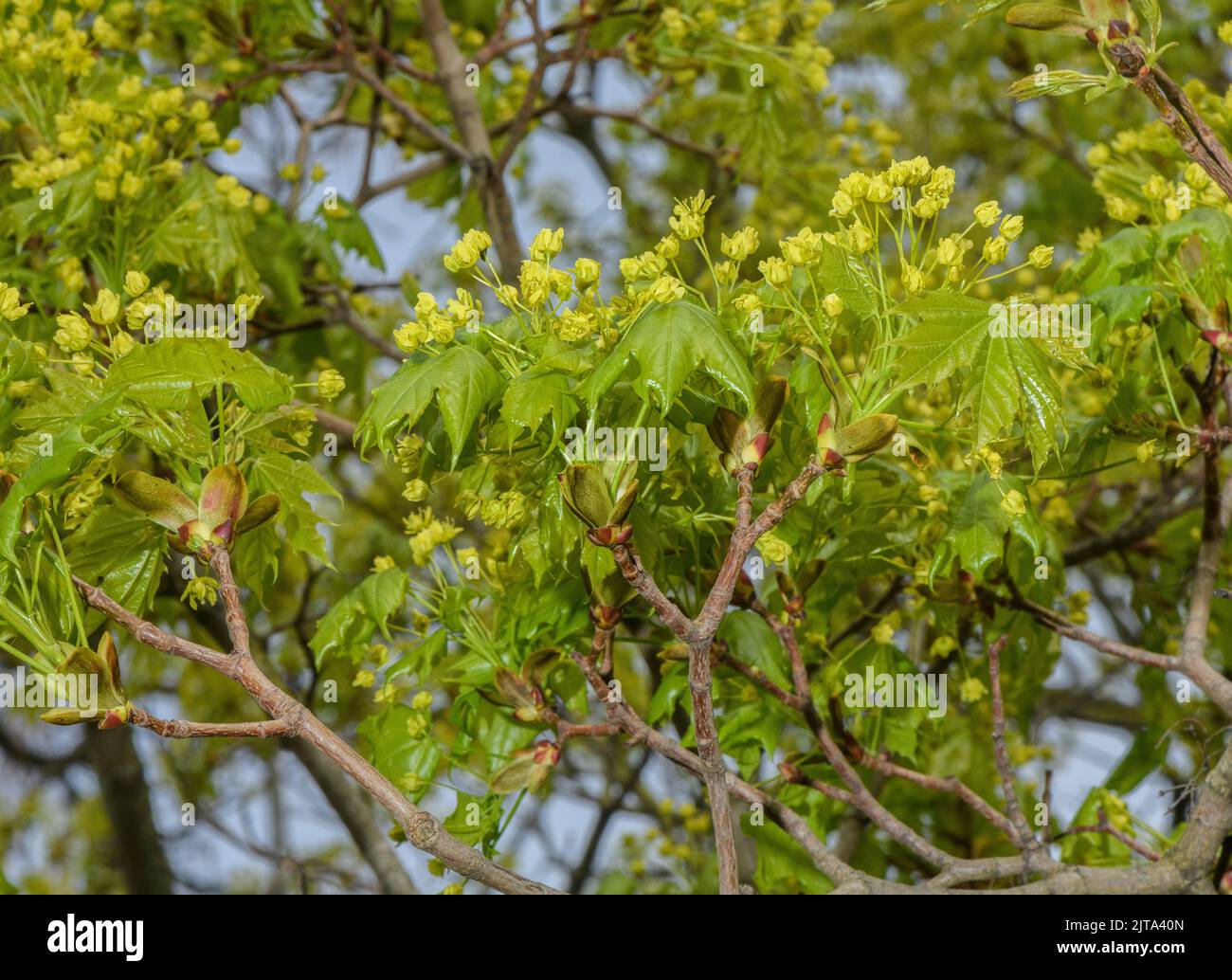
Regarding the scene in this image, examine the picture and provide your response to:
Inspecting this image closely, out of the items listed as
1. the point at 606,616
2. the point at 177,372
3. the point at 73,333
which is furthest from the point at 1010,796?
the point at 73,333

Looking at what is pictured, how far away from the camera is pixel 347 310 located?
364 cm

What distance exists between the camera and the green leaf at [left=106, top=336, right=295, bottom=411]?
1880mm

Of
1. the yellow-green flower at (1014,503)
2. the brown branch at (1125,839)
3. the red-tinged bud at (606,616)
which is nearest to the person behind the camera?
the yellow-green flower at (1014,503)

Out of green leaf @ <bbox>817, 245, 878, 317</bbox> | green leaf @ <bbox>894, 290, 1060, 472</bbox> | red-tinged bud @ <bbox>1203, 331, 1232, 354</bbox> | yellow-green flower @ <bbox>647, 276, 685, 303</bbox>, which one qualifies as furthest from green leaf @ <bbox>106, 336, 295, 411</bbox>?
red-tinged bud @ <bbox>1203, 331, 1232, 354</bbox>

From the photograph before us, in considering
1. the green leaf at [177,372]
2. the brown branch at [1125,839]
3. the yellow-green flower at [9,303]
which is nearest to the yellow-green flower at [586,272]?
the green leaf at [177,372]

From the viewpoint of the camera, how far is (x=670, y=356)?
67.2 inches

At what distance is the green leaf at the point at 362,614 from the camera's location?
232 centimetres

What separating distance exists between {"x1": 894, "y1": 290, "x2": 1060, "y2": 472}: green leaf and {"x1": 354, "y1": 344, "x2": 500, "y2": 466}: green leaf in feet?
1.80

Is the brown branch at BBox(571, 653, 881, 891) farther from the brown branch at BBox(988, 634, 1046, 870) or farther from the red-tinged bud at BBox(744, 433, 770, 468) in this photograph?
the red-tinged bud at BBox(744, 433, 770, 468)

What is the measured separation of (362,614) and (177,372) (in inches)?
27.3

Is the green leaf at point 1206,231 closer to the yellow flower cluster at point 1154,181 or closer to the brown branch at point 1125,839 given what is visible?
the yellow flower cluster at point 1154,181

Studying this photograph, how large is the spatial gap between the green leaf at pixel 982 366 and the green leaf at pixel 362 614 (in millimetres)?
961
